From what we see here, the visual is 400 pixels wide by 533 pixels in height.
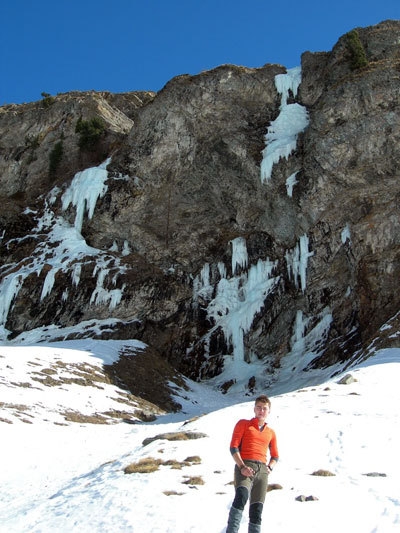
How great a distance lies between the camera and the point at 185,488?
27.3ft

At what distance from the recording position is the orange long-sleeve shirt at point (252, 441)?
650 centimetres

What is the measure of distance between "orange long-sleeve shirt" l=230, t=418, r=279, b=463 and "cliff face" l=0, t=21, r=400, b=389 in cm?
2712

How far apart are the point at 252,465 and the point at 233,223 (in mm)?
37851

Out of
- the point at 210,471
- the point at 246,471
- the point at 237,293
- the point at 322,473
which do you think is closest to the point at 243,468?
the point at 246,471

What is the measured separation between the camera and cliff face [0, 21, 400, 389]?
35.8 meters

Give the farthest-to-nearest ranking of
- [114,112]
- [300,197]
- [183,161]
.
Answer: [114,112] < [183,161] < [300,197]

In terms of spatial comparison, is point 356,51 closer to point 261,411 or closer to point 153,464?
point 153,464

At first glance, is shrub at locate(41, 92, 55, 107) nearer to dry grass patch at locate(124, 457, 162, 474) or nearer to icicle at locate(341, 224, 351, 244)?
icicle at locate(341, 224, 351, 244)

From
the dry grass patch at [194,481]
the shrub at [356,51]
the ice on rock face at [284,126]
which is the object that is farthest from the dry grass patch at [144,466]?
the shrub at [356,51]

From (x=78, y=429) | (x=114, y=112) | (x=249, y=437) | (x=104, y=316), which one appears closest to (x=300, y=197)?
(x=104, y=316)

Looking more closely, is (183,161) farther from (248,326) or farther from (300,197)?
(248,326)

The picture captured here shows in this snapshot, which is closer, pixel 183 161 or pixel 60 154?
pixel 183 161

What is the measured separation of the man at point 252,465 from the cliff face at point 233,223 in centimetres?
2721

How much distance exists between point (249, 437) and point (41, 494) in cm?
598
